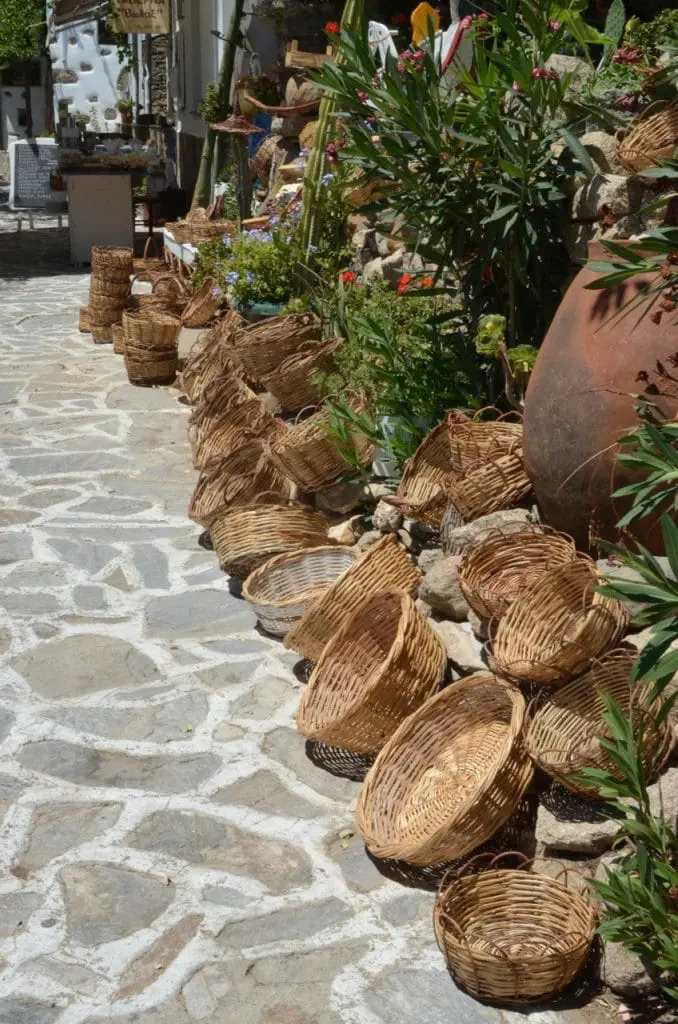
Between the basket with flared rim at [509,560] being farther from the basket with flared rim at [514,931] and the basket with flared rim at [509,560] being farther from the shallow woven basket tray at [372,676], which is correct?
the basket with flared rim at [514,931]

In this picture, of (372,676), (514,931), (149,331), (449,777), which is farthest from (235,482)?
(149,331)

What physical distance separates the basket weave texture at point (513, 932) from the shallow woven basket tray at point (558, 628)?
688mm

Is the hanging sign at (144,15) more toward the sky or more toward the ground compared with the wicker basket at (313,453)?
more toward the sky

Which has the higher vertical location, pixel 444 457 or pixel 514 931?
pixel 444 457

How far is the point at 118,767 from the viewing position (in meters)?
4.38

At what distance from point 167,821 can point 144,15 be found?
1557cm

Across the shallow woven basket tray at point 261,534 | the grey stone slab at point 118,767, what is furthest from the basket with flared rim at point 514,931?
the shallow woven basket tray at point 261,534

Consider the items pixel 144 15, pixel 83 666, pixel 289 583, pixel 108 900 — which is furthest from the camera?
pixel 144 15

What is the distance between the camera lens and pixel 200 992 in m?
3.27

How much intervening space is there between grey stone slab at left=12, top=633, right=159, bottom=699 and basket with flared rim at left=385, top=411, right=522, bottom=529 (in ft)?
4.46

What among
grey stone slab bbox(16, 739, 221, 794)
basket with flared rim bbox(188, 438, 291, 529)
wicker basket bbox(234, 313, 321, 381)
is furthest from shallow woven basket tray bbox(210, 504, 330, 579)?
wicker basket bbox(234, 313, 321, 381)

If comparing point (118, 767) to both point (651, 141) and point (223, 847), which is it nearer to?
point (223, 847)

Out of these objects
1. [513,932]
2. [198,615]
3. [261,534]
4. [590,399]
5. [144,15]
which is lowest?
[198,615]

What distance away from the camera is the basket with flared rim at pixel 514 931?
3170 mm
